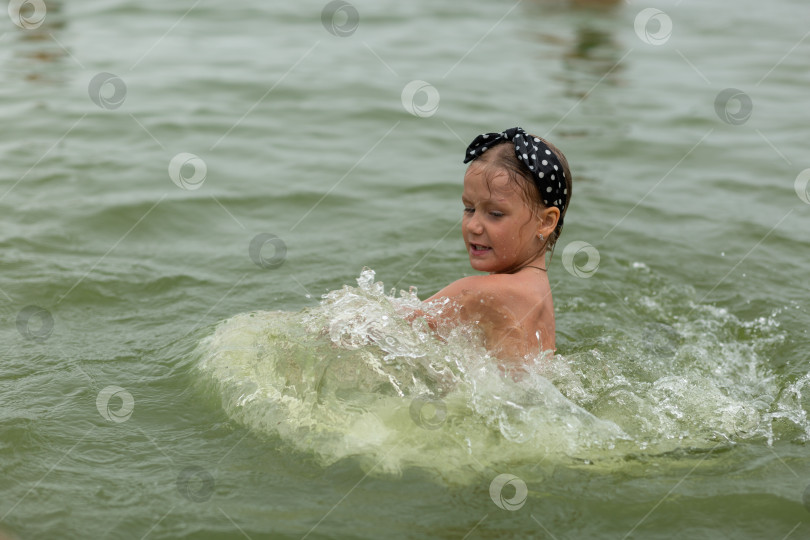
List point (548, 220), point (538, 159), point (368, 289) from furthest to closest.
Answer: point (368, 289) → point (548, 220) → point (538, 159)

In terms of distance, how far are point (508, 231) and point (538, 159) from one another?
358mm

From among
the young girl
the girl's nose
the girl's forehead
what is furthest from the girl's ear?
the girl's nose

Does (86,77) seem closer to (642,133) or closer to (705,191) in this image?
(642,133)

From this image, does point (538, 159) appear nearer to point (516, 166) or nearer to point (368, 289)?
point (516, 166)

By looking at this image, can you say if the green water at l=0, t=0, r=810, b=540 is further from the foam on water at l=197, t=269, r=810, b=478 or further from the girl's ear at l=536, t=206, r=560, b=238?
the girl's ear at l=536, t=206, r=560, b=238

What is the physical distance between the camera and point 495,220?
162 inches

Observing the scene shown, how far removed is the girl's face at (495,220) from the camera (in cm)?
407

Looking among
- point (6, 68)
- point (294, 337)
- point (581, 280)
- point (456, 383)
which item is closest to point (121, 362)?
point (294, 337)

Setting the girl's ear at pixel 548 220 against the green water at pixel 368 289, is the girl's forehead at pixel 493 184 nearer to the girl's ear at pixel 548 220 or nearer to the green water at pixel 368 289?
the girl's ear at pixel 548 220

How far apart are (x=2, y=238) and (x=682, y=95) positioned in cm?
722

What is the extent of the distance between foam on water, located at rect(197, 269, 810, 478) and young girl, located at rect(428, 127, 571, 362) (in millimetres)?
115

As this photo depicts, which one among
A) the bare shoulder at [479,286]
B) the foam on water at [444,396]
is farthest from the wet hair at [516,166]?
the foam on water at [444,396]

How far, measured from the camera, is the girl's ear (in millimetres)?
4195

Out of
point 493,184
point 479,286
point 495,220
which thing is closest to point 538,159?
point 493,184
